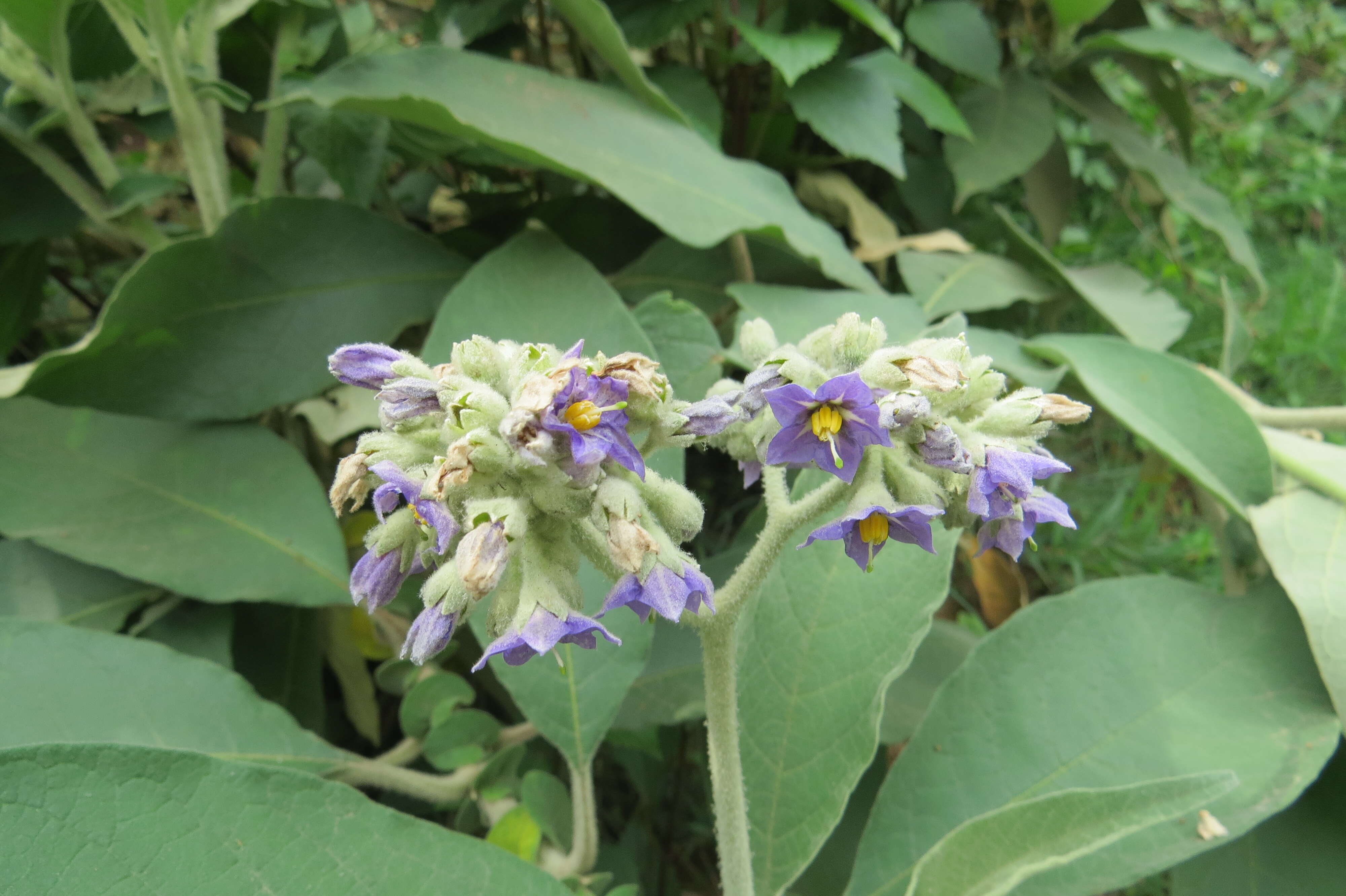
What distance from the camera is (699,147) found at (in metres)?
1.53

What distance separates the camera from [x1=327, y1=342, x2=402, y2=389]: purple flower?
2.94ft

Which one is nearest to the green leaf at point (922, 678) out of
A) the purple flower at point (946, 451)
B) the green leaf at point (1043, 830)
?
the green leaf at point (1043, 830)

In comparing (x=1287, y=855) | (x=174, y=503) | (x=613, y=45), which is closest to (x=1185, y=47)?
(x=613, y=45)

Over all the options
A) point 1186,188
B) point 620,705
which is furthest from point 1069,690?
point 1186,188

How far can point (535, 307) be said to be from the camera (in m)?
1.39

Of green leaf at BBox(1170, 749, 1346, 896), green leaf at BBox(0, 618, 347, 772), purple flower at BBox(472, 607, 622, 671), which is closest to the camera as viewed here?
purple flower at BBox(472, 607, 622, 671)

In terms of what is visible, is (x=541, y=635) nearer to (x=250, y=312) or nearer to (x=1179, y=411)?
(x=250, y=312)

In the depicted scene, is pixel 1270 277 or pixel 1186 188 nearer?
pixel 1186 188

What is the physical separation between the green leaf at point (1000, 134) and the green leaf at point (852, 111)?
25 cm

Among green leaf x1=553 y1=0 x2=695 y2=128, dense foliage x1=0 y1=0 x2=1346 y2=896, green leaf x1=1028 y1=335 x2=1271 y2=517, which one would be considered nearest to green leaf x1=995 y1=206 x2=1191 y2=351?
dense foliage x1=0 y1=0 x2=1346 y2=896

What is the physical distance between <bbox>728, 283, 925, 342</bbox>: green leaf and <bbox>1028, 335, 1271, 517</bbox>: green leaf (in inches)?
8.8

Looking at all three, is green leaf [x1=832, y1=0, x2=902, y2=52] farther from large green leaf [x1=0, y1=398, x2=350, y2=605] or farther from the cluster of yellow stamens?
large green leaf [x1=0, y1=398, x2=350, y2=605]

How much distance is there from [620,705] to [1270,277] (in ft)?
9.50

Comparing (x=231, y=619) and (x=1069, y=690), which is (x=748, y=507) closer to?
(x=1069, y=690)
